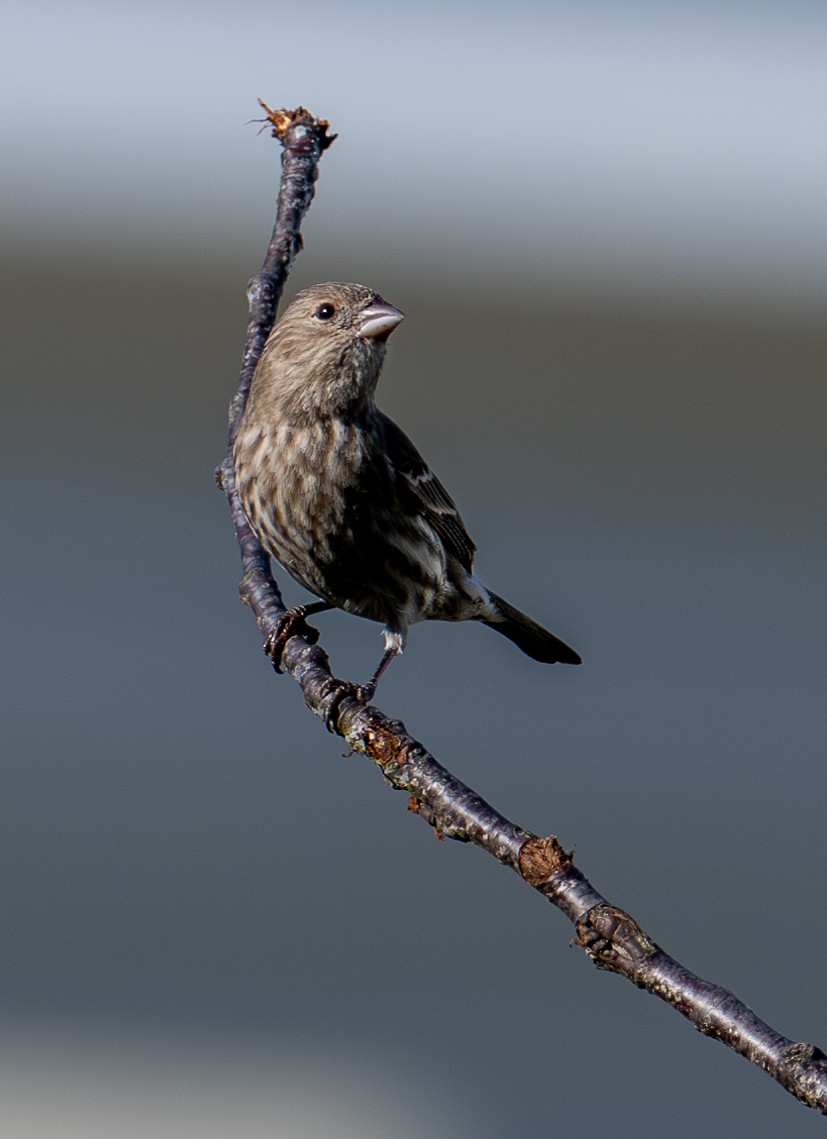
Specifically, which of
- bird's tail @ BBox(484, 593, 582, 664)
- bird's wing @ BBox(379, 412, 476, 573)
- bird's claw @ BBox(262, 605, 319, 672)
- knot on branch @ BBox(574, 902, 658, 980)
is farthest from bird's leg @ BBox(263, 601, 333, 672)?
A: knot on branch @ BBox(574, 902, 658, 980)

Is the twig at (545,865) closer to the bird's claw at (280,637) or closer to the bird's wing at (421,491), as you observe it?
the bird's claw at (280,637)

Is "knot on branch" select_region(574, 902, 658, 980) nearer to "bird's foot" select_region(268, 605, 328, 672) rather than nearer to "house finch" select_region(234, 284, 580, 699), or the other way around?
"bird's foot" select_region(268, 605, 328, 672)

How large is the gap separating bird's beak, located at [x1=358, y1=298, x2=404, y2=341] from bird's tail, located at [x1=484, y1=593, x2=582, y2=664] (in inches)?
46.2

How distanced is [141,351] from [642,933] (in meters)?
8.75

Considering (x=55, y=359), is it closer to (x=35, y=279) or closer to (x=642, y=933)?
(x=35, y=279)

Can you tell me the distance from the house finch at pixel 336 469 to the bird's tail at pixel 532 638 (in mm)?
682

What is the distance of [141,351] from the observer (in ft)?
33.8

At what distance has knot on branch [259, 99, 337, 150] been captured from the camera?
360 cm

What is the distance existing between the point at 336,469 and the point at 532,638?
48.9 inches

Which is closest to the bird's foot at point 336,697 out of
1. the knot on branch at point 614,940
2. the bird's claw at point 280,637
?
the bird's claw at point 280,637

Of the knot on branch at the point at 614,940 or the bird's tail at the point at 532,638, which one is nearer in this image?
the knot on branch at the point at 614,940

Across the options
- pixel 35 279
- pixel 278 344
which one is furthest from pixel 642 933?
pixel 35 279

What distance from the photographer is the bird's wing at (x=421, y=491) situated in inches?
159

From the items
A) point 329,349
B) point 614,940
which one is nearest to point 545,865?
point 614,940
